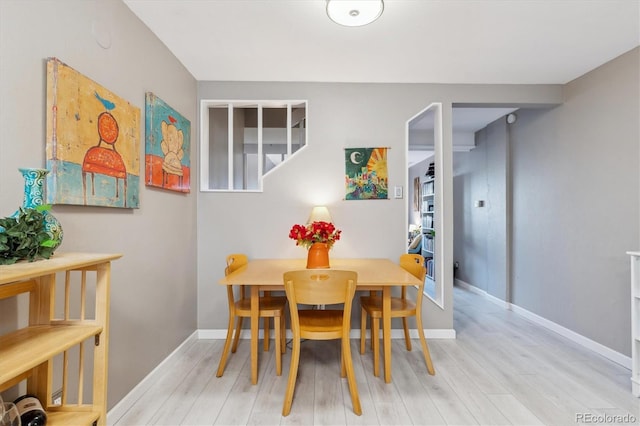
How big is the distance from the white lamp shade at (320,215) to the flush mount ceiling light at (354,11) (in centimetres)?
147

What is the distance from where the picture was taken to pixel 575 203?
276 centimetres

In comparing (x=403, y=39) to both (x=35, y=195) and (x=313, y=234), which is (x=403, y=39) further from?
(x=35, y=195)

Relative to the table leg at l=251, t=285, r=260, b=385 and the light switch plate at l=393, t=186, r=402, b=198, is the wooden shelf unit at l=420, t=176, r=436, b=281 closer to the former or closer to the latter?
the light switch plate at l=393, t=186, r=402, b=198

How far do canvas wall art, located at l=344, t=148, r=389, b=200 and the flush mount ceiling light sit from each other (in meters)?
1.23

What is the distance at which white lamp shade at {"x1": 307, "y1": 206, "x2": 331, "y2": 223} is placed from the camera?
268cm

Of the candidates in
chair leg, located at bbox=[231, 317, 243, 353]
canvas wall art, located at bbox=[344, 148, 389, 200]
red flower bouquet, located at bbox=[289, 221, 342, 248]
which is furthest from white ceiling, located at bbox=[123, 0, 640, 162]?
chair leg, located at bbox=[231, 317, 243, 353]

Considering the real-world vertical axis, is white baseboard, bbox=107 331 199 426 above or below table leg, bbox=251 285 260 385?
below

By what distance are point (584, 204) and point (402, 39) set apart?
2.26m

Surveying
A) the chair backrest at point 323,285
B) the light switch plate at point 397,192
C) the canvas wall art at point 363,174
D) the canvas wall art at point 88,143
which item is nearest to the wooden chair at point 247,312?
the chair backrest at point 323,285

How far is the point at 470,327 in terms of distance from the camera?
10.2 ft

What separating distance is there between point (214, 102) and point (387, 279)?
7.86ft

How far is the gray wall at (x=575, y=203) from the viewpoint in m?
2.34

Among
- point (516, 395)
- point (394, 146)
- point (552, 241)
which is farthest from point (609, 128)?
point (516, 395)

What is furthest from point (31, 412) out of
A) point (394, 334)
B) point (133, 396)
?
point (394, 334)
